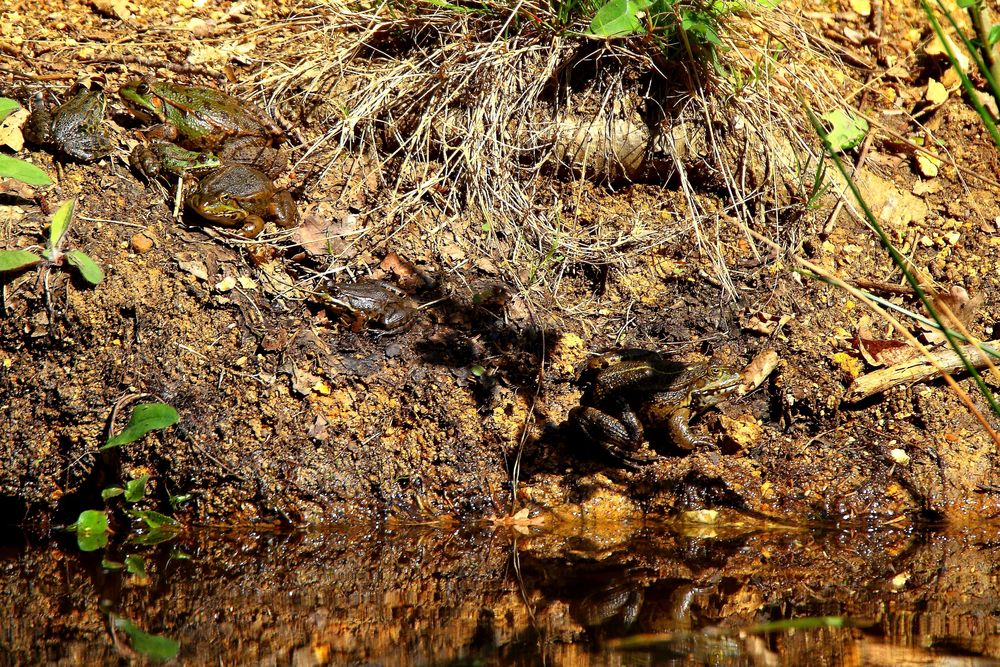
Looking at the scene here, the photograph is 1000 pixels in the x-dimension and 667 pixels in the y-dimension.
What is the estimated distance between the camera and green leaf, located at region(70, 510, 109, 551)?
346 centimetres

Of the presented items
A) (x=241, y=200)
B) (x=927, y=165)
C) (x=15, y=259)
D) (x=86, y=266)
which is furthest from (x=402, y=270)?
(x=927, y=165)

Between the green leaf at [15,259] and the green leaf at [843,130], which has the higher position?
the green leaf at [843,130]

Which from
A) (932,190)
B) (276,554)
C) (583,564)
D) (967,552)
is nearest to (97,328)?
(276,554)

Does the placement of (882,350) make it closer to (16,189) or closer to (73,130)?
(73,130)

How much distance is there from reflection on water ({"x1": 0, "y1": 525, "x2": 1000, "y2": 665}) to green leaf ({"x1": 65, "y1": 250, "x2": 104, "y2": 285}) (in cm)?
126

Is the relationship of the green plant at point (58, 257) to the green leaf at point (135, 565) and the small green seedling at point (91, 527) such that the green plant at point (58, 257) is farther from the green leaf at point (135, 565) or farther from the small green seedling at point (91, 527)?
the green leaf at point (135, 565)

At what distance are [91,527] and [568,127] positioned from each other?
3.13 metres

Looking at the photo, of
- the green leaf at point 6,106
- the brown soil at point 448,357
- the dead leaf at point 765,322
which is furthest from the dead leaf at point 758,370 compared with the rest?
the green leaf at point 6,106

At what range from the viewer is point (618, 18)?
400 centimetres

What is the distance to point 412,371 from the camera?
3.92 m

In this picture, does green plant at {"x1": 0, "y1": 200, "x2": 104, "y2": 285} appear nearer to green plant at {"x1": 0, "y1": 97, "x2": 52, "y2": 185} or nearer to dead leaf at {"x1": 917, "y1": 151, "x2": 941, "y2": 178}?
green plant at {"x1": 0, "y1": 97, "x2": 52, "y2": 185}

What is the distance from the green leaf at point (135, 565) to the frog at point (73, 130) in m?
2.26

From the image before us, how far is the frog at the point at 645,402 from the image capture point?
12.0 ft

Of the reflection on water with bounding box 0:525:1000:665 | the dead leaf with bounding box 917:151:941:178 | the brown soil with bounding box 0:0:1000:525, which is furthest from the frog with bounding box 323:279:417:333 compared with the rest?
the dead leaf with bounding box 917:151:941:178
